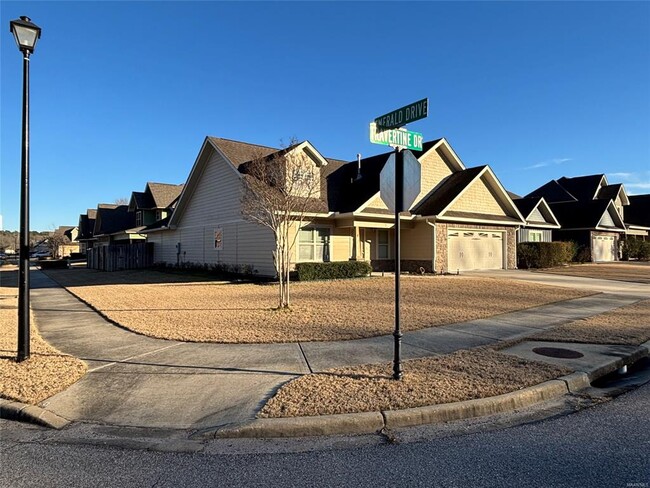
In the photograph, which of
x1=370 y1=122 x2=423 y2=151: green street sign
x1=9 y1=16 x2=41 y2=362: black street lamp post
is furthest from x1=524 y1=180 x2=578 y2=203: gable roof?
x1=9 y1=16 x2=41 y2=362: black street lamp post

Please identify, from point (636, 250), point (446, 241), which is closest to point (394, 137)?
point (446, 241)

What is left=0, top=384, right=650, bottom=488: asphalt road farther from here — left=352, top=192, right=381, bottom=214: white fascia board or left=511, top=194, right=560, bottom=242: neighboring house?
left=511, top=194, right=560, bottom=242: neighboring house

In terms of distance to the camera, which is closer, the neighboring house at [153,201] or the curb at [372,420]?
the curb at [372,420]

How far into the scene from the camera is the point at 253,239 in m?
20.8

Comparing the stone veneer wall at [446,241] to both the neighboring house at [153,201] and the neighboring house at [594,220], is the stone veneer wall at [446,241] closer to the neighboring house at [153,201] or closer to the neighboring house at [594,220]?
the neighboring house at [594,220]

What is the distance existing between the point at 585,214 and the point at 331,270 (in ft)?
90.6

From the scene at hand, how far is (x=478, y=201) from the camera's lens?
25078mm

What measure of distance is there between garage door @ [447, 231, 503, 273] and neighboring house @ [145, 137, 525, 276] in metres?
0.06

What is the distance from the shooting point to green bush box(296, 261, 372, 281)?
60.2ft

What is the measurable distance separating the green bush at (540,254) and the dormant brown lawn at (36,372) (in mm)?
26249

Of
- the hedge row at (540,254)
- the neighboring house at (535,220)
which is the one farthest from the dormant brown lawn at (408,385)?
the neighboring house at (535,220)

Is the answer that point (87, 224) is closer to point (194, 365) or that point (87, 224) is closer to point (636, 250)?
point (194, 365)

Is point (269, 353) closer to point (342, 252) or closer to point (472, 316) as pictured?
point (472, 316)

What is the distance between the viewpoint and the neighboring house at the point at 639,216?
4312 cm
